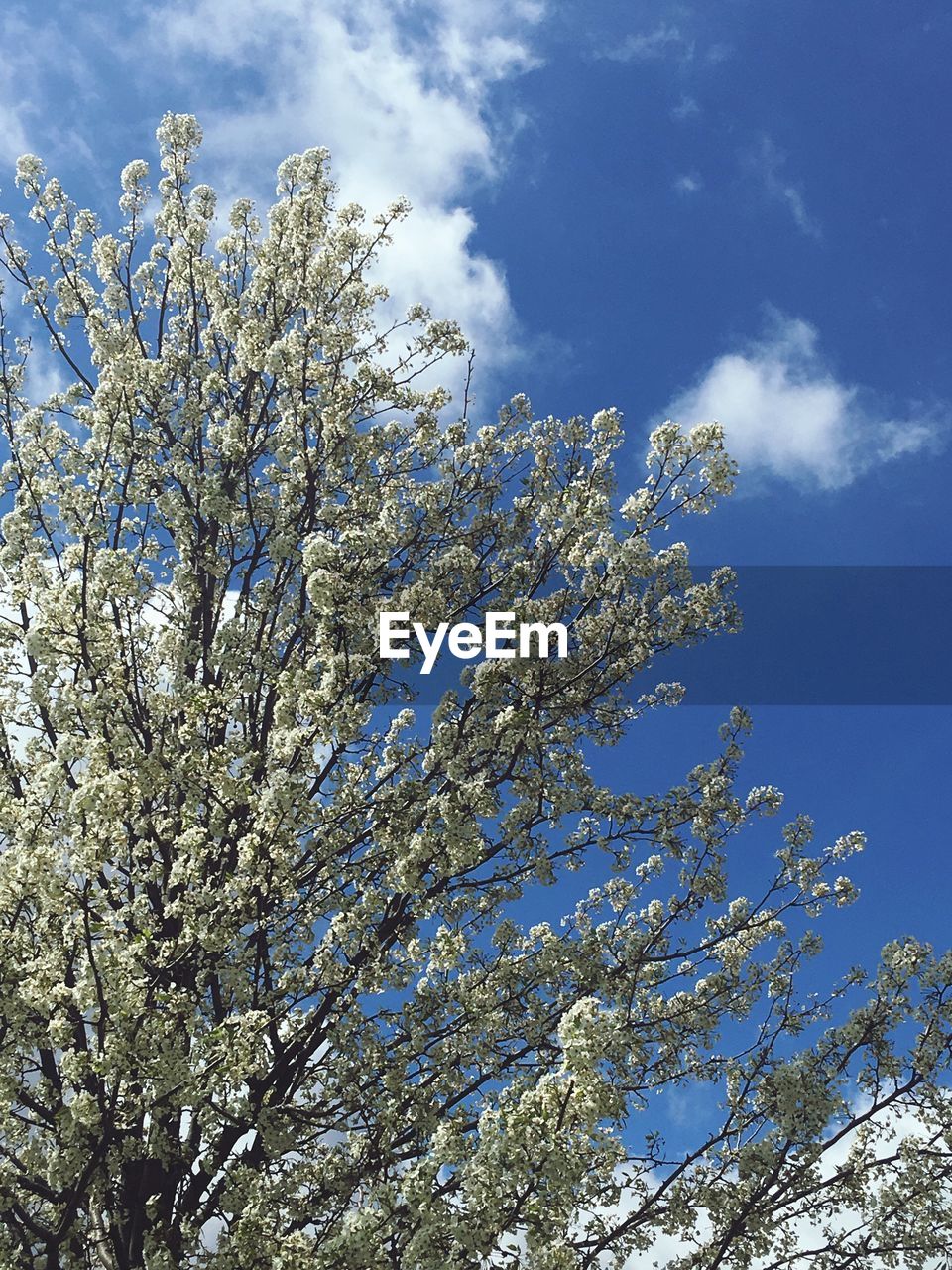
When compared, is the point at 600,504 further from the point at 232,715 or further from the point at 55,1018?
the point at 55,1018

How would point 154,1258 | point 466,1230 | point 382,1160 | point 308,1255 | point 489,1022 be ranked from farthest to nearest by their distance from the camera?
point 489,1022
point 382,1160
point 154,1258
point 308,1255
point 466,1230

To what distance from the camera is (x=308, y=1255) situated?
7039 mm

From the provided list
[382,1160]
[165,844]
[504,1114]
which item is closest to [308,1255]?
[382,1160]

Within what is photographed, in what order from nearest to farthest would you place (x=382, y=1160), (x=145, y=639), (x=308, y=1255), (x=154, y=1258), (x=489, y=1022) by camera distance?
(x=308, y=1255) → (x=154, y=1258) → (x=382, y=1160) → (x=489, y=1022) → (x=145, y=639)

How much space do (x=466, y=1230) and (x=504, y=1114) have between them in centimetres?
72

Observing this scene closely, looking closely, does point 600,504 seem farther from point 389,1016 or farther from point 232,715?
point 389,1016

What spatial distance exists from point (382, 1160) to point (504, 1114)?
3.13 meters

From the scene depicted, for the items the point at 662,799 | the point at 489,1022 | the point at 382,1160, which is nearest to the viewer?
the point at 382,1160

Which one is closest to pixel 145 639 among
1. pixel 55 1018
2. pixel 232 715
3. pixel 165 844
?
pixel 232 715

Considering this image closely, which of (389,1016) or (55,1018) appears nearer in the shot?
(55,1018)

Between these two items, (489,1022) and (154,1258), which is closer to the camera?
(154,1258)

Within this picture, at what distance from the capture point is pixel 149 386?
11.6m

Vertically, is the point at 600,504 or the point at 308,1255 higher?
the point at 600,504

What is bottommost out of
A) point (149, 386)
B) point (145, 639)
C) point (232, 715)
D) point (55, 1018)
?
point (55, 1018)
